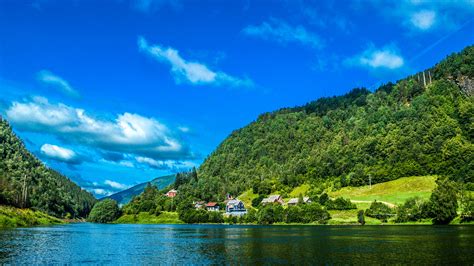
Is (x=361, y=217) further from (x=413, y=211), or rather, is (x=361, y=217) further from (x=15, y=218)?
(x=15, y=218)

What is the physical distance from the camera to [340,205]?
192 metres

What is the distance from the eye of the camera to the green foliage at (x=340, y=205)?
190875 mm

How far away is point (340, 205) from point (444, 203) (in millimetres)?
56260

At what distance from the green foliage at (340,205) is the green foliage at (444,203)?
4775 cm

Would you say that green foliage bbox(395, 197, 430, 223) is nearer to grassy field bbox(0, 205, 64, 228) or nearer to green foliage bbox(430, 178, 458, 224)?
green foliage bbox(430, 178, 458, 224)

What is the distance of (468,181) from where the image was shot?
190125 millimetres

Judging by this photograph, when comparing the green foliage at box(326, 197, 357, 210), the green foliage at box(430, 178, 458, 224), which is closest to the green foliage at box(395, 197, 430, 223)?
the green foliage at box(430, 178, 458, 224)

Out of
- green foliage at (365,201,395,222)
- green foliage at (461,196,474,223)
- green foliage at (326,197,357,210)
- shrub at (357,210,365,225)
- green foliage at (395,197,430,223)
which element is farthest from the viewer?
green foliage at (326,197,357,210)

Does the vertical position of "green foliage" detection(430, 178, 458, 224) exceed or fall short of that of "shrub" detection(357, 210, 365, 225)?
it exceeds it

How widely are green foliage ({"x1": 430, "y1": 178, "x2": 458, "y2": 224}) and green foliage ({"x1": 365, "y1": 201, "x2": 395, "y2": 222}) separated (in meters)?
26.1

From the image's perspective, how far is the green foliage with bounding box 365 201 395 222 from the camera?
563 feet

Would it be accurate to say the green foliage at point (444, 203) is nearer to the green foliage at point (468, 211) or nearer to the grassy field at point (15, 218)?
the green foliage at point (468, 211)

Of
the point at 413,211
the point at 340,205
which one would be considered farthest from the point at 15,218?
the point at 413,211

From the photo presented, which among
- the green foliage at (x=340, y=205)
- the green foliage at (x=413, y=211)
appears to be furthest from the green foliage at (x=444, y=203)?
the green foliage at (x=340, y=205)
